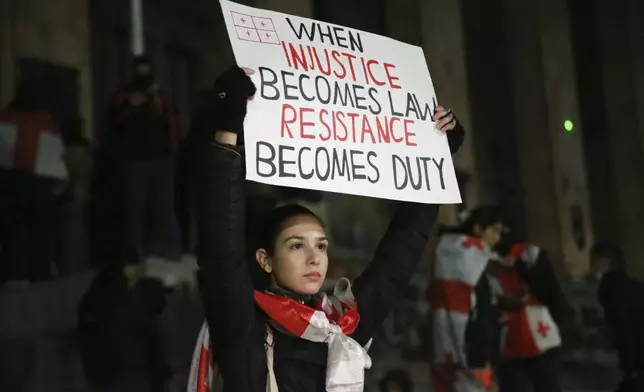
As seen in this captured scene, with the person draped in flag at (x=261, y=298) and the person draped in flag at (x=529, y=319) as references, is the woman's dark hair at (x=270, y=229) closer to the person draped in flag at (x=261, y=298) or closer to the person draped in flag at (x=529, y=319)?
the person draped in flag at (x=261, y=298)

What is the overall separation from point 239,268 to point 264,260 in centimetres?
15

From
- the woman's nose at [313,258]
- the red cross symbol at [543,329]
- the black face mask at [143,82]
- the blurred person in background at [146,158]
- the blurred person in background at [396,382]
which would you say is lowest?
the blurred person in background at [396,382]

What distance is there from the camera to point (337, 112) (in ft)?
4.18

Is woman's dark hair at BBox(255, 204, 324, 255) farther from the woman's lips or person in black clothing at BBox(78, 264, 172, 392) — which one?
person in black clothing at BBox(78, 264, 172, 392)

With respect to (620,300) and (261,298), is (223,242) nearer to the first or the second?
(261,298)

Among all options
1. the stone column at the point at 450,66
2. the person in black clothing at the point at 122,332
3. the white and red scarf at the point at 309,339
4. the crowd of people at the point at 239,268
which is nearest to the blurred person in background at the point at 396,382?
the crowd of people at the point at 239,268

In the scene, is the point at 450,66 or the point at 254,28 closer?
the point at 254,28

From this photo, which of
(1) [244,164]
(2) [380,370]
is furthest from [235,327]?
(2) [380,370]

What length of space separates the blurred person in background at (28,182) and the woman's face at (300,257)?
42 centimetres

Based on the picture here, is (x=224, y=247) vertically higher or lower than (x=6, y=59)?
lower

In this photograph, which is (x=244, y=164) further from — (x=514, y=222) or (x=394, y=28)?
(x=514, y=222)

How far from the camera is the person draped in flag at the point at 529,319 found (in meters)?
1.92

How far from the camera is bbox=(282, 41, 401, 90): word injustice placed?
4.14 feet

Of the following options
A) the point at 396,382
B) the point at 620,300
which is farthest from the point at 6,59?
the point at 620,300
